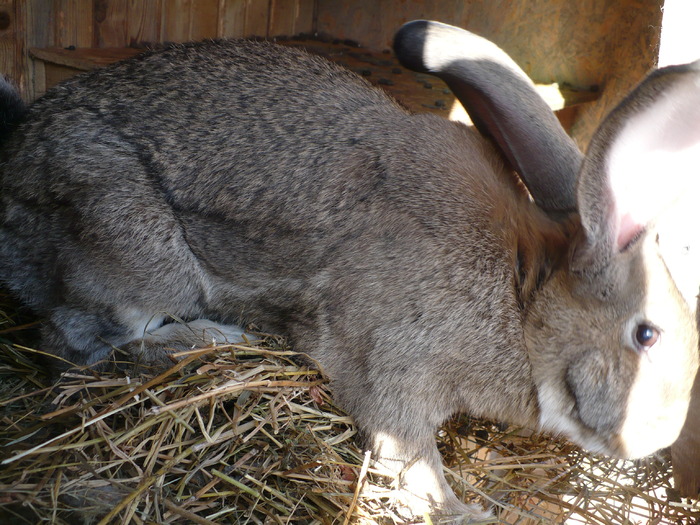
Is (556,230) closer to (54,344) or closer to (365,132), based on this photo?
(365,132)

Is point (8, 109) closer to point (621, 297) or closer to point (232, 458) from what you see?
point (232, 458)

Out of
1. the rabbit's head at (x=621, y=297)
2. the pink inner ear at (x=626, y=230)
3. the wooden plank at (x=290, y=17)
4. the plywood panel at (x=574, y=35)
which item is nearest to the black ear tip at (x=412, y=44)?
the rabbit's head at (x=621, y=297)

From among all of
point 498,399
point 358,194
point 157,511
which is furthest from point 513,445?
point 157,511

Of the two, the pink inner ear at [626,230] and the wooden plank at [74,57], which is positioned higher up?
the pink inner ear at [626,230]

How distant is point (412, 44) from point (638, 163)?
0.93 metres

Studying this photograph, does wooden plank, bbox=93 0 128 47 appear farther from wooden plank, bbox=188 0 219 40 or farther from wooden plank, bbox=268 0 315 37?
wooden plank, bbox=268 0 315 37

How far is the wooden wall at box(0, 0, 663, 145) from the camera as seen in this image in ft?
10.9

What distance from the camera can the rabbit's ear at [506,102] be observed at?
8.41ft

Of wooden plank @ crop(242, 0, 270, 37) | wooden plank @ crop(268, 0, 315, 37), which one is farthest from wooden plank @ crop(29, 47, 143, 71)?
wooden plank @ crop(268, 0, 315, 37)

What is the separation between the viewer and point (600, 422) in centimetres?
226

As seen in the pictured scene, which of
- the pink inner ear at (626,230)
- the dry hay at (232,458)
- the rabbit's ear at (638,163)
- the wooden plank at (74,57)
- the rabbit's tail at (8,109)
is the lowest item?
the dry hay at (232,458)

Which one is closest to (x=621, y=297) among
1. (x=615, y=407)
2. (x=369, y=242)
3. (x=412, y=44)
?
(x=615, y=407)

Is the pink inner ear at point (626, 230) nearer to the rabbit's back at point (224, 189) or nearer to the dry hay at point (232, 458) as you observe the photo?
the rabbit's back at point (224, 189)

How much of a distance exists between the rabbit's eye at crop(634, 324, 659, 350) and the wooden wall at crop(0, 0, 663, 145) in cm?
144
